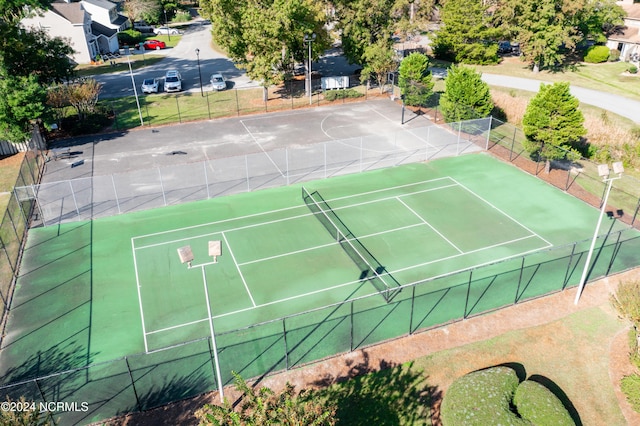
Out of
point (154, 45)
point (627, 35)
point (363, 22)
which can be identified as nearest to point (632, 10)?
point (627, 35)

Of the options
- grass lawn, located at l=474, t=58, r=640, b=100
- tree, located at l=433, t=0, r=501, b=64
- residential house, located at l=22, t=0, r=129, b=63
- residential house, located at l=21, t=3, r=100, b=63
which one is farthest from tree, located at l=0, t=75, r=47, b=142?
grass lawn, located at l=474, t=58, r=640, b=100

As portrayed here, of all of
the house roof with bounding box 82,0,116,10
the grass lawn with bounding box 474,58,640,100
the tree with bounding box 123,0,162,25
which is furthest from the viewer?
the tree with bounding box 123,0,162,25

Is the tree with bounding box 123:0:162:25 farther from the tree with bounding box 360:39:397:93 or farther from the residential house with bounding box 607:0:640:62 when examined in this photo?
the residential house with bounding box 607:0:640:62

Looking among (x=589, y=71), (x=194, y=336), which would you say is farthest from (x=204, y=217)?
(x=589, y=71)

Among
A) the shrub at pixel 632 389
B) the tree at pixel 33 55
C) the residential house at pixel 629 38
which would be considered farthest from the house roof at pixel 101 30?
the shrub at pixel 632 389

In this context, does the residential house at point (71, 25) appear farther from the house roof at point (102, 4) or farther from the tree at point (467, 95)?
the tree at point (467, 95)

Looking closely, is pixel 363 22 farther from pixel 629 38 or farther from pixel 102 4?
pixel 102 4

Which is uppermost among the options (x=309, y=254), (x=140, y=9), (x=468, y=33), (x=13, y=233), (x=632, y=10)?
(x=140, y=9)
